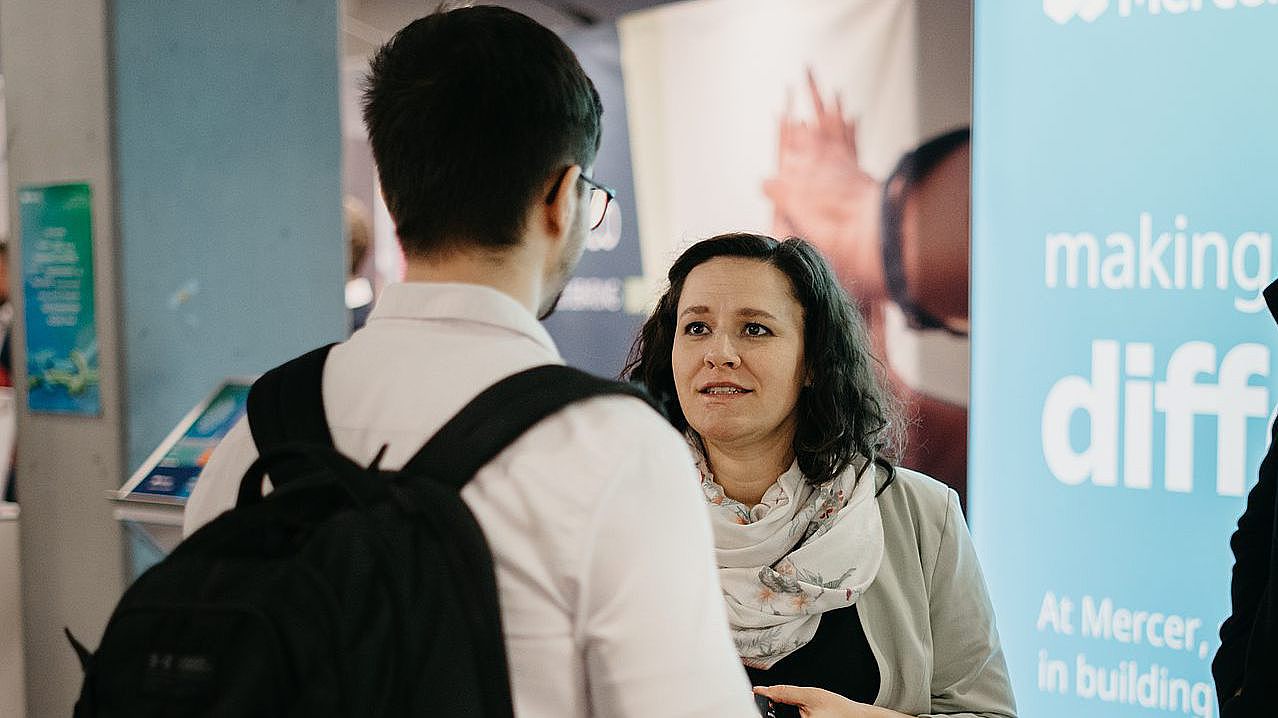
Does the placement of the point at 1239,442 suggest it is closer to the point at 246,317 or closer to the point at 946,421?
the point at 946,421

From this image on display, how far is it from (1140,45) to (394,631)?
2.14m

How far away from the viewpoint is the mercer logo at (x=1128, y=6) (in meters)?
2.18

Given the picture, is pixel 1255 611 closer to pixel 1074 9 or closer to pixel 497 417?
pixel 497 417

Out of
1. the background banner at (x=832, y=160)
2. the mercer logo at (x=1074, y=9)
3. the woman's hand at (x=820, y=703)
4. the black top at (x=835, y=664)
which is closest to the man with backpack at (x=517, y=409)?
the woman's hand at (x=820, y=703)

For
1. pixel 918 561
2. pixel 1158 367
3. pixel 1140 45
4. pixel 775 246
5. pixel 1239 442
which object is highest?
pixel 1140 45

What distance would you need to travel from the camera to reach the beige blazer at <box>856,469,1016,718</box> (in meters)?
1.78

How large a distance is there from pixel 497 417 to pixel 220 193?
2.51 meters

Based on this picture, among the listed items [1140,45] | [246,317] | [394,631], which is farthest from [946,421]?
[394,631]

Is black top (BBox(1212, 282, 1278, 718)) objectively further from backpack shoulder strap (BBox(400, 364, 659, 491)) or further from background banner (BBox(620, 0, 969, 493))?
background banner (BBox(620, 0, 969, 493))

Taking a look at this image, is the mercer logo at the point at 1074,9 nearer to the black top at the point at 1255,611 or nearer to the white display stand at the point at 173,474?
the black top at the point at 1255,611

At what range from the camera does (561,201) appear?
3.20 feet

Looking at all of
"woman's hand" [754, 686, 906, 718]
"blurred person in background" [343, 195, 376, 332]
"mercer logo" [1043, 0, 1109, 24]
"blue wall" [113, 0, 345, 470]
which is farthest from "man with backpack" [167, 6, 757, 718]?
"blurred person in background" [343, 195, 376, 332]

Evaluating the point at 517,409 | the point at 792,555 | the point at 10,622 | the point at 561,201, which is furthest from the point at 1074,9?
the point at 10,622

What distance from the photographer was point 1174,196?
2.28 meters
